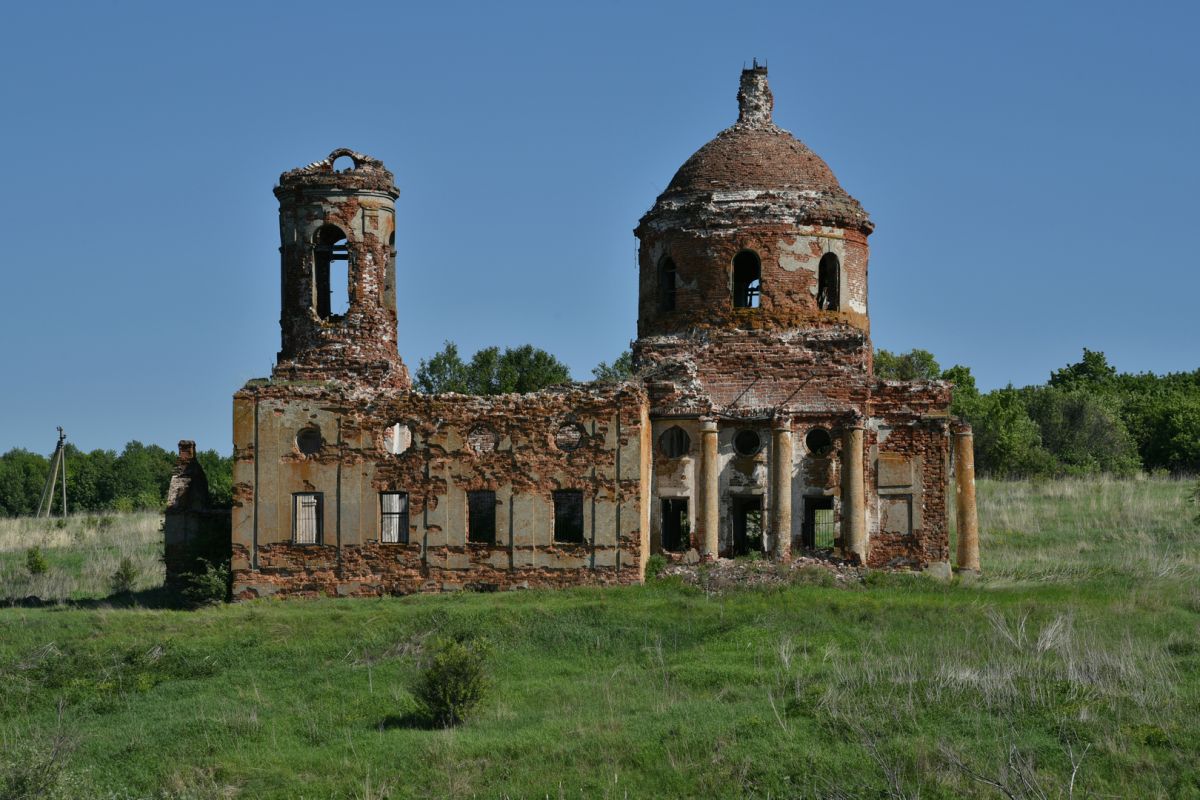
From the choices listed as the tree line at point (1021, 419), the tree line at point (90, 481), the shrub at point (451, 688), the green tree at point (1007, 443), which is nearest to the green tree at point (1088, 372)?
the tree line at point (1021, 419)

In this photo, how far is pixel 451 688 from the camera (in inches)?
806

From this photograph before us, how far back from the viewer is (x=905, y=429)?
95.9ft

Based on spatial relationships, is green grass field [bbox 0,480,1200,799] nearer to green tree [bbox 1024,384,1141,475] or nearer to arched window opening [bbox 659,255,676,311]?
arched window opening [bbox 659,255,676,311]

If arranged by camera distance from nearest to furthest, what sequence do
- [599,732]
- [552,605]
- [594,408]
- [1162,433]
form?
[599,732] → [552,605] → [594,408] → [1162,433]

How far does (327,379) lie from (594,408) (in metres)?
5.37

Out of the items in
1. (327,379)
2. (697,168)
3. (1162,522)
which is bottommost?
(1162,522)

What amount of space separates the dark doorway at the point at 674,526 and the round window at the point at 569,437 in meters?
2.40

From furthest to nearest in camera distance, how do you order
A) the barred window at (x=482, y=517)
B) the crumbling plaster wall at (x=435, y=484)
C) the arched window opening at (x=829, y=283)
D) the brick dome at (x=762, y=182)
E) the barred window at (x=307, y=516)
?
the arched window opening at (x=829, y=283)
the brick dome at (x=762, y=182)
the barred window at (x=482, y=517)
the barred window at (x=307, y=516)
the crumbling plaster wall at (x=435, y=484)

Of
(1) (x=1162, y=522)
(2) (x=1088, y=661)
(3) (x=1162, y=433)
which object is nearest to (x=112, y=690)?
(2) (x=1088, y=661)

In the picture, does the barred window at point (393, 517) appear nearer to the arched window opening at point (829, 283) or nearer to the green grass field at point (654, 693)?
the green grass field at point (654, 693)

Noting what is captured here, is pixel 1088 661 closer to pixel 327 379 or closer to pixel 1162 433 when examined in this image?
pixel 327 379

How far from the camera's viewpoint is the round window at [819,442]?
29391mm

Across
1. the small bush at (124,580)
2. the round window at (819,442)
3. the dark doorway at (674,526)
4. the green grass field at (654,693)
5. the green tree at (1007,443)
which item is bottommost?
the green grass field at (654,693)

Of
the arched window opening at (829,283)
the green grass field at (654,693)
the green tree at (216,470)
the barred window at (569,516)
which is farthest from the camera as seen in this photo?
the green tree at (216,470)
